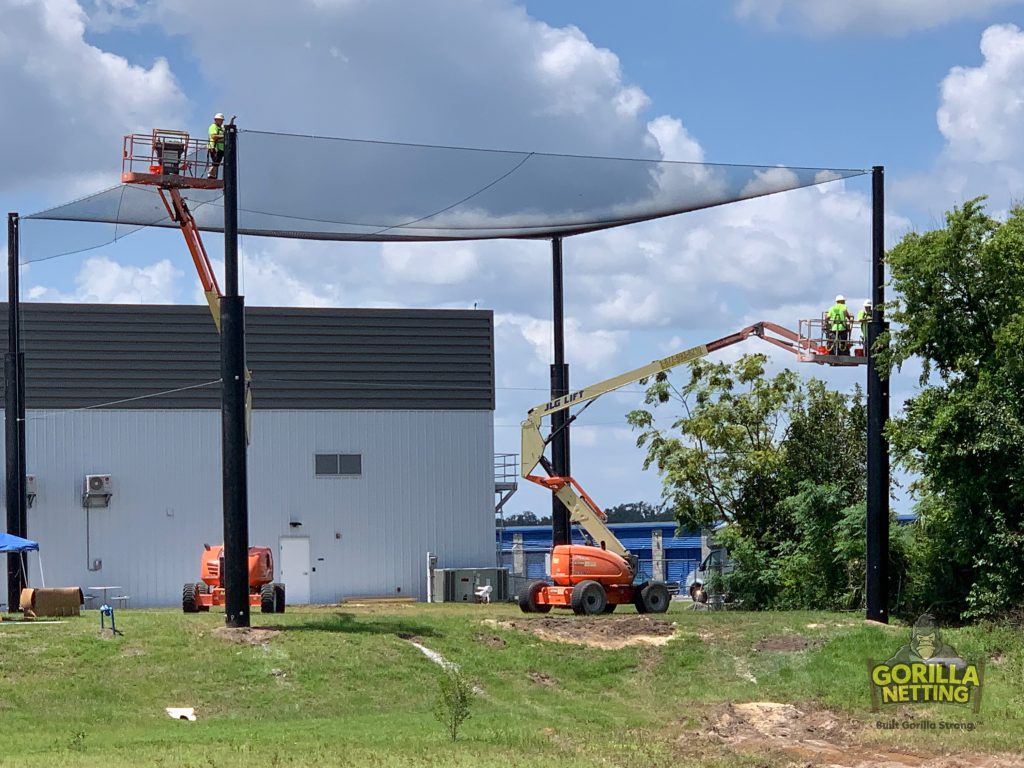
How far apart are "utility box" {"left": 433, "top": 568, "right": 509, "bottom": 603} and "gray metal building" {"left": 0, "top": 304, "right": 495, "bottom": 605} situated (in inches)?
59.2

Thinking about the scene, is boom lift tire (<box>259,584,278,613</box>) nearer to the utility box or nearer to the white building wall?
the utility box

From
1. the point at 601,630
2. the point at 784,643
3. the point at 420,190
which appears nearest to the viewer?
the point at 784,643

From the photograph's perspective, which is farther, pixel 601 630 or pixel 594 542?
pixel 594 542

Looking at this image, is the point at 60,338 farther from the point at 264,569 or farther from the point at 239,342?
the point at 239,342

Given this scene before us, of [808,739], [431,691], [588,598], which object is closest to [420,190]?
[588,598]

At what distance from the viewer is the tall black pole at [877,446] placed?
2722 centimetres

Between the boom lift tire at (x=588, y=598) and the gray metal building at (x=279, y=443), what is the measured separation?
16.0 meters

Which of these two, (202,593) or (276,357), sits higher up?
(276,357)

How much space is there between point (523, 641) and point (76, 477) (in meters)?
22.2

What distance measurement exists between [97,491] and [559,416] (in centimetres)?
1571

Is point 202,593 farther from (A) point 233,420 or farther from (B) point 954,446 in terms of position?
(B) point 954,446

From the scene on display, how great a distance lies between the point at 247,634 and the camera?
23438mm

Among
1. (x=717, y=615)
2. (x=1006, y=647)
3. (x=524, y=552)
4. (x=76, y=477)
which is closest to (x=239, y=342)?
(x=717, y=615)

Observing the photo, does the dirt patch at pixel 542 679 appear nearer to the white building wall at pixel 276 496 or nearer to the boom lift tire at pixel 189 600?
the boom lift tire at pixel 189 600
